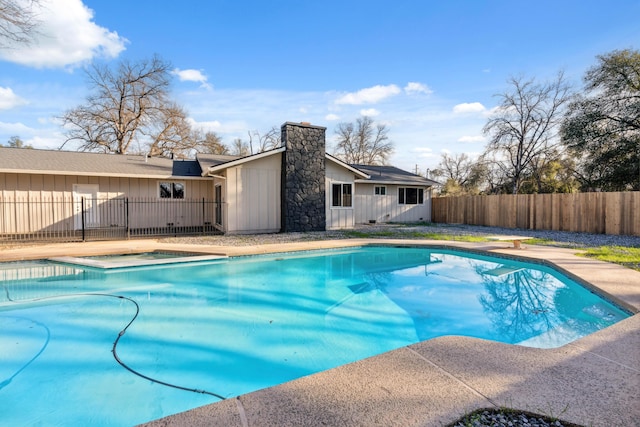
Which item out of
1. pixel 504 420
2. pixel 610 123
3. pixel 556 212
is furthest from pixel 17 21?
pixel 610 123

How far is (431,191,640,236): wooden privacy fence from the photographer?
11.7 metres

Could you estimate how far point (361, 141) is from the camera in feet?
121

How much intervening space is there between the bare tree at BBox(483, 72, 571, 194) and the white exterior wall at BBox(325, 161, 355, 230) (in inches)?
672

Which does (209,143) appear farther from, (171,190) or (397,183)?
(397,183)

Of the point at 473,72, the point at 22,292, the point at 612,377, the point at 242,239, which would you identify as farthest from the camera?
the point at 473,72

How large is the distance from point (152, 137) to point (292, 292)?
81.9ft

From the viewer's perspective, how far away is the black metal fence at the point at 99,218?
1184cm

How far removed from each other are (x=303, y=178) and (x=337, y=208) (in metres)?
2.50

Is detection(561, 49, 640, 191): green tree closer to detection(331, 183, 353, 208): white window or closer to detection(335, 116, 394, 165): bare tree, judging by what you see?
detection(331, 183, 353, 208): white window

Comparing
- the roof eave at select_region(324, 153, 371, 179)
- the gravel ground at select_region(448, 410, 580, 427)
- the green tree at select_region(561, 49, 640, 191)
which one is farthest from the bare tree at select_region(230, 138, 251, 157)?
the gravel ground at select_region(448, 410, 580, 427)

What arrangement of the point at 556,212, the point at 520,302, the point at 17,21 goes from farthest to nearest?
the point at 556,212, the point at 17,21, the point at 520,302

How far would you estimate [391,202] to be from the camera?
18.9m

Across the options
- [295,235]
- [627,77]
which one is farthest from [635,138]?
[295,235]

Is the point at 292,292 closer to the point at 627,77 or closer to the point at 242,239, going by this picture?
the point at 242,239
